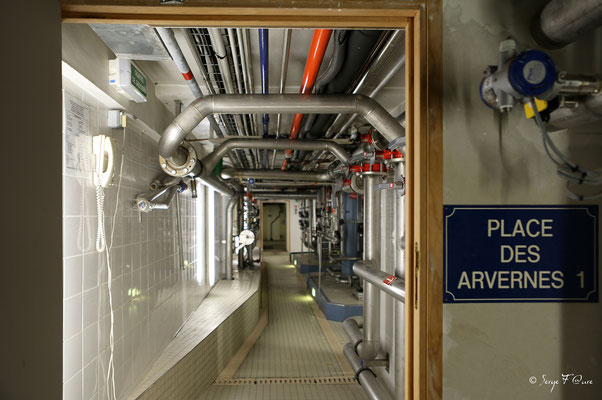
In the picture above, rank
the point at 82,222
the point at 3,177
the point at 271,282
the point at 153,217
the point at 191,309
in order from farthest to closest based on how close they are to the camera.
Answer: the point at 271,282
the point at 191,309
the point at 153,217
the point at 82,222
the point at 3,177

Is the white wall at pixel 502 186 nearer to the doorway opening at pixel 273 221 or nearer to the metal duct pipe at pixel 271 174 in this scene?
the metal duct pipe at pixel 271 174

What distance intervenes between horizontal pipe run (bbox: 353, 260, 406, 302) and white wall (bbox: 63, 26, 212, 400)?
72.4 inches

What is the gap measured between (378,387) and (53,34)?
10.3ft

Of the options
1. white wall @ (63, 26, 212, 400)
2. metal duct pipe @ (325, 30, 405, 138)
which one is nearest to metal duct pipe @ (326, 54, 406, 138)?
metal duct pipe @ (325, 30, 405, 138)

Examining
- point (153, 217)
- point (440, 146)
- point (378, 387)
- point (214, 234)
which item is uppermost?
point (440, 146)

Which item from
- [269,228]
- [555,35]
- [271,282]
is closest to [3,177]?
[555,35]

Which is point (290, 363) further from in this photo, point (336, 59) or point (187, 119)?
point (336, 59)

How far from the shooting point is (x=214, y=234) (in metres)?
6.80

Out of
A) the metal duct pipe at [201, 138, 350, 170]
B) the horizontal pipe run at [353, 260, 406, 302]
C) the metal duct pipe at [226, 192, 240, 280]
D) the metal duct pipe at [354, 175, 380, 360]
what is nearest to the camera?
the horizontal pipe run at [353, 260, 406, 302]

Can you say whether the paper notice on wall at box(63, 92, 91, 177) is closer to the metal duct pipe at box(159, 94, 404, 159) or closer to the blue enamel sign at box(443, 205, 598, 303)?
the metal duct pipe at box(159, 94, 404, 159)

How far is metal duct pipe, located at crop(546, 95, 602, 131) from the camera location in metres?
0.89

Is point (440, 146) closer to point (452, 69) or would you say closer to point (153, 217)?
point (452, 69)

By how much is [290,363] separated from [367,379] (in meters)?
1.55

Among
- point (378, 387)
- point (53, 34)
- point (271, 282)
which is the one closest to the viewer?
point (53, 34)
